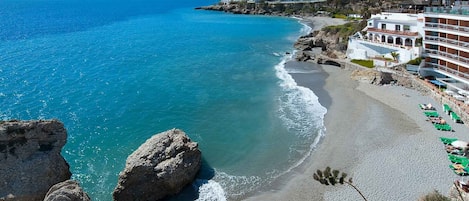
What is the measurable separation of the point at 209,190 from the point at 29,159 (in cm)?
1334

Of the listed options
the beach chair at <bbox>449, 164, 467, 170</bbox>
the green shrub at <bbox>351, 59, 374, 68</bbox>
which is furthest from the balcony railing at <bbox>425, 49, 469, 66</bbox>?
the beach chair at <bbox>449, 164, 467, 170</bbox>

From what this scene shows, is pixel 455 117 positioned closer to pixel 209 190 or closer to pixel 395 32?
pixel 395 32

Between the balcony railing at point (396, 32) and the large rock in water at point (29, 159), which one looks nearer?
the large rock in water at point (29, 159)

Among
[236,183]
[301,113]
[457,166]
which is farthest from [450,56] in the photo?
[236,183]

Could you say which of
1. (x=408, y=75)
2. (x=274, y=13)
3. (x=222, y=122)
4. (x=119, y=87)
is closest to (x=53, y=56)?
(x=119, y=87)

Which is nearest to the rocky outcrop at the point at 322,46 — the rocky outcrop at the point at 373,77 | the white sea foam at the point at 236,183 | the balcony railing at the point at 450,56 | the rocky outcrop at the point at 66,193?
the rocky outcrop at the point at 373,77

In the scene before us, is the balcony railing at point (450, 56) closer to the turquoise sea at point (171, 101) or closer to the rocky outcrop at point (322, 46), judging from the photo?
the turquoise sea at point (171, 101)

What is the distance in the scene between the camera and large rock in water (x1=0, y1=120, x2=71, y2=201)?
27.7 metres

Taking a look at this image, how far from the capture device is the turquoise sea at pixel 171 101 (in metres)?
37.1

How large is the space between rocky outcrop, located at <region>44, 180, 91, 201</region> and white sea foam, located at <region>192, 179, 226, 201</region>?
11.6m

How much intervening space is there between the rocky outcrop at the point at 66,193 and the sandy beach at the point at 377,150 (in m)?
14.2

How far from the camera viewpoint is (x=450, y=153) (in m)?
35.4

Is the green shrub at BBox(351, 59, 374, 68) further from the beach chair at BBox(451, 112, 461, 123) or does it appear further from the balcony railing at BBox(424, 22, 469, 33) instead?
the beach chair at BBox(451, 112, 461, 123)

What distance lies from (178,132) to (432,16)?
123 ft
